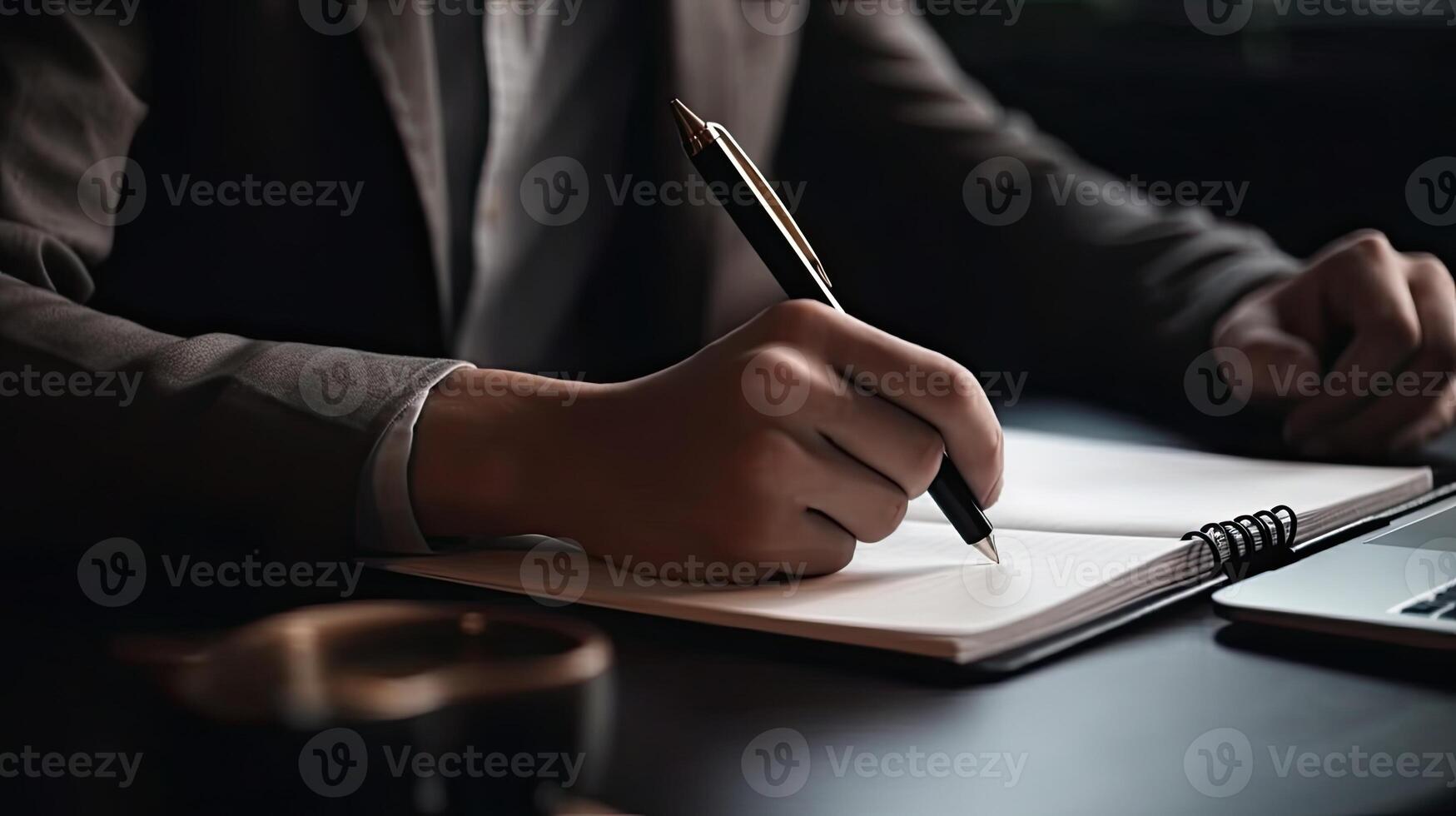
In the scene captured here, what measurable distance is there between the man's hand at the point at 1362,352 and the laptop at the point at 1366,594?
259mm

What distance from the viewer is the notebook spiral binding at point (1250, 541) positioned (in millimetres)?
502

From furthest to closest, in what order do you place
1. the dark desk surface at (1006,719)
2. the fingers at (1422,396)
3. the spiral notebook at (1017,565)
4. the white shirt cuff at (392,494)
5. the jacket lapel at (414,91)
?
the jacket lapel at (414,91)
the fingers at (1422,396)
the white shirt cuff at (392,494)
the spiral notebook at (1017,565)
the dark desk surface at (1006,719)

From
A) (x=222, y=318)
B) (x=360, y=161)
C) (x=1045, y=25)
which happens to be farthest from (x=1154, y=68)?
(x=222, y=318)

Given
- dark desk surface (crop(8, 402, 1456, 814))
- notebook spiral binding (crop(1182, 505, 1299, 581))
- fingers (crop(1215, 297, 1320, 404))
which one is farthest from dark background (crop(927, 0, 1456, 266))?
dark desk surface (crop(8, 402, 1456, 814))

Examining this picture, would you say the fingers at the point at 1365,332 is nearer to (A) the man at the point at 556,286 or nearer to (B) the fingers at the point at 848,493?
(A) the man at the point at 556,286

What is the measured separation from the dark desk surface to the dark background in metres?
1.15

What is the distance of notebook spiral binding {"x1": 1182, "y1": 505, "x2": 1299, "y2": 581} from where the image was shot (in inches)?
19.8

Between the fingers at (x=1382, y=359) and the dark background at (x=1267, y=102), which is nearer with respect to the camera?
the fingers at (x=1382, y=359)

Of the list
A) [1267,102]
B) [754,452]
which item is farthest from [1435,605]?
[1267,102]

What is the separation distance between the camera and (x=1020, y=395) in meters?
1.08

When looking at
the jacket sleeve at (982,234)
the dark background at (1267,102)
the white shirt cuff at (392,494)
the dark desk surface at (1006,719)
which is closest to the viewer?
the dark desk surface at (1006,719)

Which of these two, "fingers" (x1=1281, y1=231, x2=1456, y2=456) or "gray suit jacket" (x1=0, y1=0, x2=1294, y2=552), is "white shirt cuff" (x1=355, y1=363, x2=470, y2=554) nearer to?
"gray suit jacket" (x1=0, y1=0, x2=1294, y2=552)

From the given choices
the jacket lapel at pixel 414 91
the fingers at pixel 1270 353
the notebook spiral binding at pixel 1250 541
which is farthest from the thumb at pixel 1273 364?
the jacket lapel at pixel 414 91

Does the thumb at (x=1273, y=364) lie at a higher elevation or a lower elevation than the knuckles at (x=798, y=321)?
lower
